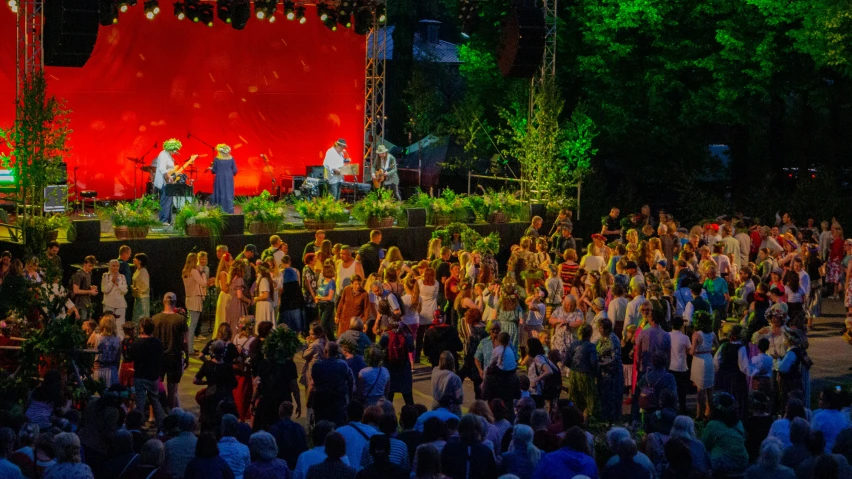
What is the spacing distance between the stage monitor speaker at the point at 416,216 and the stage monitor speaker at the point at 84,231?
18.5ft

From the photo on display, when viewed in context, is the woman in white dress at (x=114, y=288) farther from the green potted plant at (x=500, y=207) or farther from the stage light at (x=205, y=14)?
the stage light at (x=205, y=14)

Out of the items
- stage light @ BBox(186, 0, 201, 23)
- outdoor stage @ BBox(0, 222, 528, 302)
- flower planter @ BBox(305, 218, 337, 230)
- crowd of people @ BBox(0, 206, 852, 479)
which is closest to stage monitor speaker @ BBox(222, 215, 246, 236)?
outdoor stage @ BBox(0, 222, 528, 302)

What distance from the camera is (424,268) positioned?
1429 centimetres

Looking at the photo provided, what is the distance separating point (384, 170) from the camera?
24188 mm

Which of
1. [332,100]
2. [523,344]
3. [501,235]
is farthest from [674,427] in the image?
[332,100]

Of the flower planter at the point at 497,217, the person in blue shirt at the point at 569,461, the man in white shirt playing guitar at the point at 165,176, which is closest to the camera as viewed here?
the person in blue shirt at the point at 569,461

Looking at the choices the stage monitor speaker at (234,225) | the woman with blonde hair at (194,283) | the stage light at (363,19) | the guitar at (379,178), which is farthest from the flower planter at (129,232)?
the stage light at (363,19)

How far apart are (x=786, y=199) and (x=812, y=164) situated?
5.60 m

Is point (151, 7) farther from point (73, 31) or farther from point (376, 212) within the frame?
point (376, 212)

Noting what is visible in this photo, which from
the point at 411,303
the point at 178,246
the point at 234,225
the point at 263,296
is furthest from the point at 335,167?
the point at 411,303

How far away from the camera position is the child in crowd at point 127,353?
11.1 meters

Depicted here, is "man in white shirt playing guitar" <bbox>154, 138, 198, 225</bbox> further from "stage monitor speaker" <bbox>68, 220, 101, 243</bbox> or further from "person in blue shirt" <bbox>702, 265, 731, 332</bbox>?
"person in blue shirt" <bbox>702, 265, 731, 332</bbox>

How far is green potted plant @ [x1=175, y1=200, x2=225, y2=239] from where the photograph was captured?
18250 millimetres

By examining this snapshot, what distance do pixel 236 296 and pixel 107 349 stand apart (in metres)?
2.95
